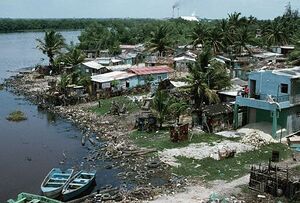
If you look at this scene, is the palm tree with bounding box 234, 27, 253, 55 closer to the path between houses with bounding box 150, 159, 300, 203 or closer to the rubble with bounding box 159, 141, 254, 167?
the rubble with bounding box 159, 141, 254, 167

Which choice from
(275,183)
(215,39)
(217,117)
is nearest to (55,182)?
(275,183)

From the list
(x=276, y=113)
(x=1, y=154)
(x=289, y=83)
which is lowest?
(x=1, y=154)

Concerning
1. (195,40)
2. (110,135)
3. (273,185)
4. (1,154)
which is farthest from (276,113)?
(195,40)

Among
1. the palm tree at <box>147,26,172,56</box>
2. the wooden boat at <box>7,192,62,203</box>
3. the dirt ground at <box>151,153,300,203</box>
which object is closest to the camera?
the wooden boat at <box>7,192,62,203</box>

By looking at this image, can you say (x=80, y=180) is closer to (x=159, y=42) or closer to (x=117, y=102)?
(x=117, y=102)

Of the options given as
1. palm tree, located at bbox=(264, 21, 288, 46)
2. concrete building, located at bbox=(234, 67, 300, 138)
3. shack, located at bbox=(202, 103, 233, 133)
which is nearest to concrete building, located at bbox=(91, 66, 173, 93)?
shack, located at bbox=(202, 103, 233, 133)

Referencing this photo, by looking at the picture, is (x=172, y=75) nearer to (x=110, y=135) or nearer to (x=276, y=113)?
(x=110, y=135)
